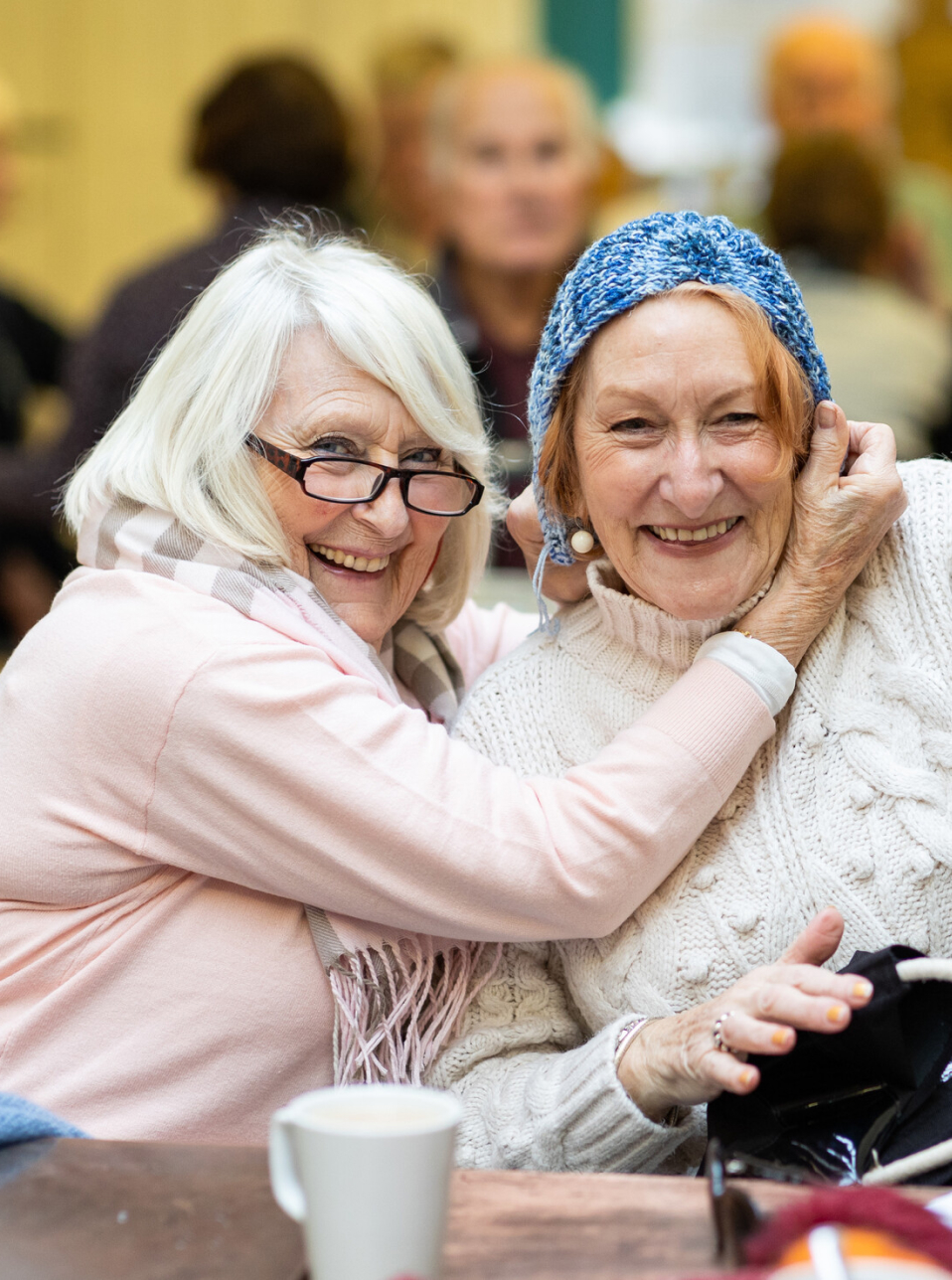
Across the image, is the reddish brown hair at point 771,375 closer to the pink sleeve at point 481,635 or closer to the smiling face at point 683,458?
the smiling face at point 683,458

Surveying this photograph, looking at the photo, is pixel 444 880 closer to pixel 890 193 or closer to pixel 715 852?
pixel 715 852

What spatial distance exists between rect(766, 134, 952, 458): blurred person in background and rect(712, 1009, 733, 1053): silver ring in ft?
7.28

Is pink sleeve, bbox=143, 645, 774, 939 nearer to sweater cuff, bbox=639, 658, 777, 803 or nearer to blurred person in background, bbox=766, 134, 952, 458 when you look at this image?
sweater cuff, bbox=639, 658, 777, 803

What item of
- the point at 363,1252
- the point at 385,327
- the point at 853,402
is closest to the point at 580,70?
the point at 853,402

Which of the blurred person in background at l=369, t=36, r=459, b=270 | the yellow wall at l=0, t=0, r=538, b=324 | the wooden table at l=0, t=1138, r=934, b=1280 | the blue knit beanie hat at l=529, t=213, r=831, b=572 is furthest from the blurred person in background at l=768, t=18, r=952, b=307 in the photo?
the wooden table at l=0, t=1138, r=934, b=1280

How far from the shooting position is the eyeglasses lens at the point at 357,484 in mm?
1511

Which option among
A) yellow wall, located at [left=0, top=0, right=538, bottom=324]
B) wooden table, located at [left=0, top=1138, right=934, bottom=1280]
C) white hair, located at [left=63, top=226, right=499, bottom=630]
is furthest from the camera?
yellow wall, located at [left=0, top=0, right=538, bottom=324]

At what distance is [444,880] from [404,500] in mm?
433

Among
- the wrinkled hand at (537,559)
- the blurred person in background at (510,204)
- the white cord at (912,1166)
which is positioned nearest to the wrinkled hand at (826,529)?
the wrinkled hand at (537,559)

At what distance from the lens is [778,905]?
4.48 feet

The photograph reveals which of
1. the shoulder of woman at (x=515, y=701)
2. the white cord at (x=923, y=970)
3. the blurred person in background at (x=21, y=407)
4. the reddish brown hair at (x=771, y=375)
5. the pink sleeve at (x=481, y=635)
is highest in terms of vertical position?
the reddish brown hair at (x=771, y=375)

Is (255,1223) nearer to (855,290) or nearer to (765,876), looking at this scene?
(765,876)

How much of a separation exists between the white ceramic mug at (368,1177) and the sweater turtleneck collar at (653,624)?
0.68 meters

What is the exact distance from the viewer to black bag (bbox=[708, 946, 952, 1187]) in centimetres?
116
